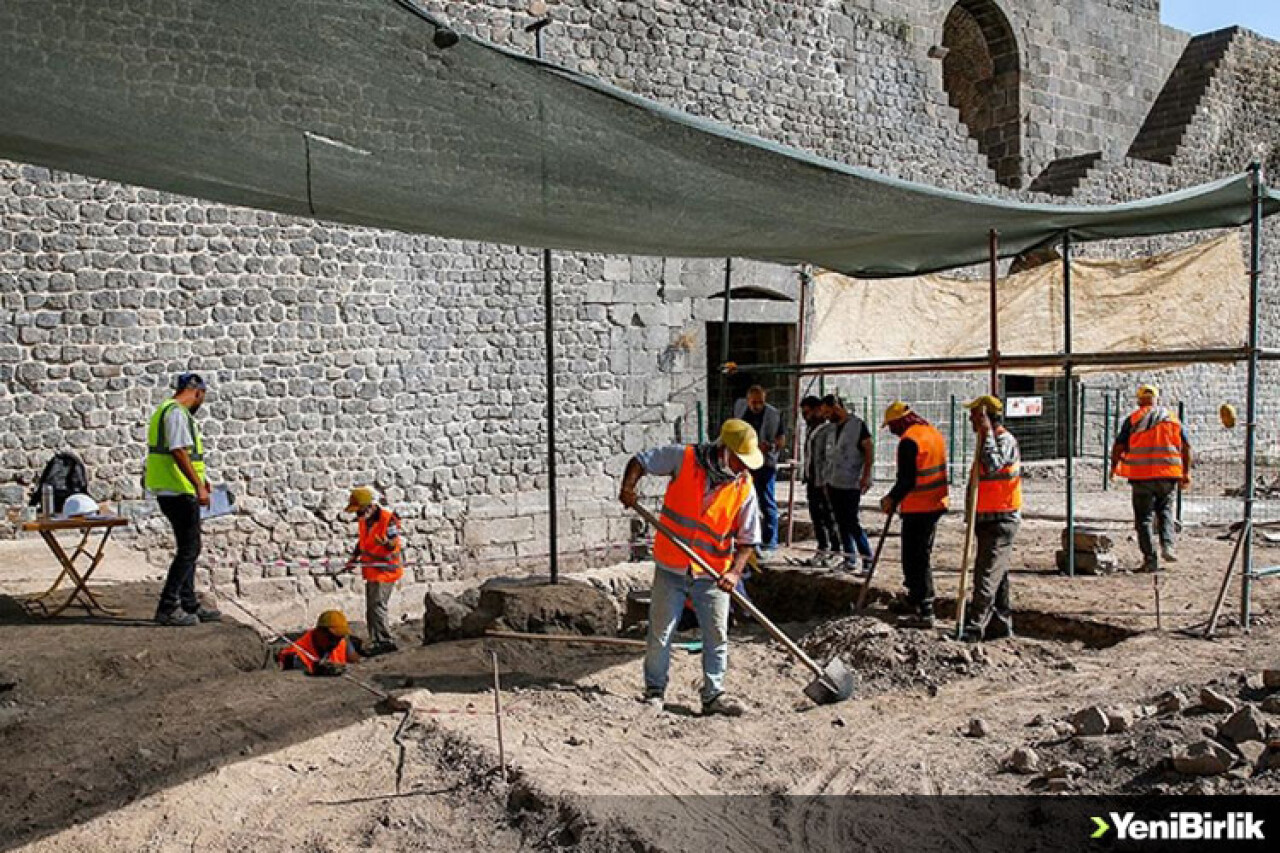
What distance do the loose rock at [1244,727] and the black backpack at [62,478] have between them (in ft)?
25.5

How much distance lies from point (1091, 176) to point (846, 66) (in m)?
5.72

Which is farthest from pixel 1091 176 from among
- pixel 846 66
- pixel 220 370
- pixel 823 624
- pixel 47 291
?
pixel 47 291

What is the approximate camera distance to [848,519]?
9562mm

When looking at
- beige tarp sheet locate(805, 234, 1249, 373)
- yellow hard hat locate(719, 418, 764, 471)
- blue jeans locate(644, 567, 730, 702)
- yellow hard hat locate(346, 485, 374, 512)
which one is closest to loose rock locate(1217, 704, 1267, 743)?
yellow hard hat locate(719, 418, 764, 471)

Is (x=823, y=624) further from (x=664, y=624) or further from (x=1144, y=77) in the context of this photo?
(x=1144, y=77)

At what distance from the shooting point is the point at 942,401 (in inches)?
648

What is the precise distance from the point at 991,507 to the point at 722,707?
2.32m

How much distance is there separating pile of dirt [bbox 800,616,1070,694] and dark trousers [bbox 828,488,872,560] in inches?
82.8

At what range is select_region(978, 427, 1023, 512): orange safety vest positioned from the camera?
7.17 meters

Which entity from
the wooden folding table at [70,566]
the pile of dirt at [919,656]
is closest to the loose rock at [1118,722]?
the pile of dirt at [919,656]

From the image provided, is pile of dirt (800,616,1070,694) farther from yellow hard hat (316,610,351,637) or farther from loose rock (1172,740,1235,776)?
yellow hard hat (316,610,351,637)

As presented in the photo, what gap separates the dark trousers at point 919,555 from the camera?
303 inches

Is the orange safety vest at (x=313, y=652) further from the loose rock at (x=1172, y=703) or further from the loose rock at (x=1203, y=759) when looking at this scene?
the loose rock at (x=1203, y=759)

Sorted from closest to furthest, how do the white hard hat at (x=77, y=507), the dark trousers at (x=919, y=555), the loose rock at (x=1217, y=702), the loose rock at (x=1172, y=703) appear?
the loose rock at (x=1217, y=702)
the loose rock at (x=1172, y=703)
the white hard hat at (x=77, y=507)
the dark trousers at (x=919, y=555)
